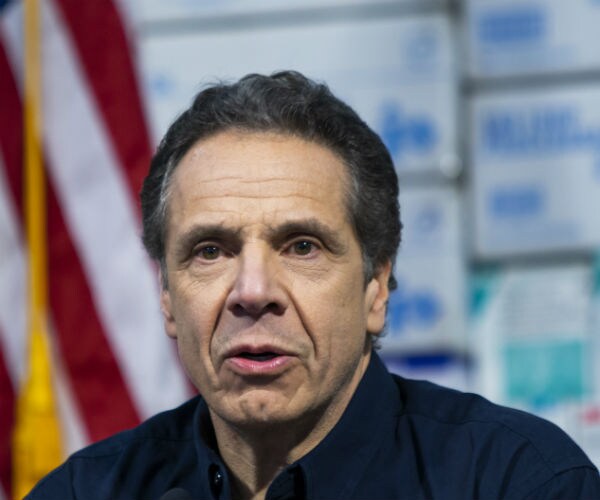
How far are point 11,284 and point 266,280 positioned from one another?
196 centimetres

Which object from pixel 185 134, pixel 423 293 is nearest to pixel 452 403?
pixel 185 134

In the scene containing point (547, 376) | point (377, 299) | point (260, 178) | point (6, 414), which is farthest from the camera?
point (6, 414)

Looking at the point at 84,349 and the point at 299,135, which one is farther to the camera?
the point at 84,349

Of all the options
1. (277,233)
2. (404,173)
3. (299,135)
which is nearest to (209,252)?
(277,233)

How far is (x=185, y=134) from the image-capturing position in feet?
6.65

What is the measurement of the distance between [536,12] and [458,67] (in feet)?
0.85

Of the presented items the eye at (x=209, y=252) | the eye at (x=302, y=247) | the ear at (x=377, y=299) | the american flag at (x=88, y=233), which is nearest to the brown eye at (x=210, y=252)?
the eye at (x=209, y=252)

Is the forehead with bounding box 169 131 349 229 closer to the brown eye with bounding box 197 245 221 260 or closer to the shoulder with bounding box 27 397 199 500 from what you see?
the brown eye with bounding box 197 245 221 260

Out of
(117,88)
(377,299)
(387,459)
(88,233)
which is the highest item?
(117,88)

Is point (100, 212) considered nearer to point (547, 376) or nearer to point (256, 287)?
point (547, 376)

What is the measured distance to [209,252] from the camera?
1.91 meters

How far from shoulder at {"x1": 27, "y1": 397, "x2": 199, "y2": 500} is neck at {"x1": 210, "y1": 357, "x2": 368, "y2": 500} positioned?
0.17m

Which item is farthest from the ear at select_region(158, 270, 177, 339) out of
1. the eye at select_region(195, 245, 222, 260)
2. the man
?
the eye at select_region(195, 245, 222, 260)

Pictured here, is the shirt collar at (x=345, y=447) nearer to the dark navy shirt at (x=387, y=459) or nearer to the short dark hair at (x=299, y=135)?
the dark navy shirt at (x=387, y=459)
